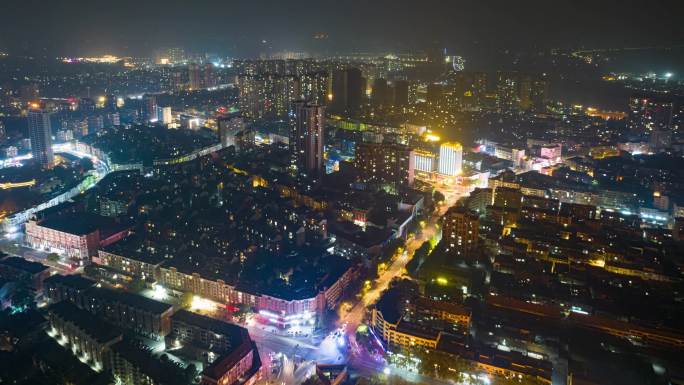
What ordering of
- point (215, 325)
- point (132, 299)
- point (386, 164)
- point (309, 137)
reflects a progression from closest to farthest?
point (215, 325) < point (132, 299) < point (386, 164) < point (309, 137)

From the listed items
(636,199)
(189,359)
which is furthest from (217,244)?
(636,199)

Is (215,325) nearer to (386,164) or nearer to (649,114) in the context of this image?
(386,164)

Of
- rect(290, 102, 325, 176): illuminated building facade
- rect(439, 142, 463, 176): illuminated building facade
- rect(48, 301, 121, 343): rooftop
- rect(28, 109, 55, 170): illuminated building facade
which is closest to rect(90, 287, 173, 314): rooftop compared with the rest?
rect(48, 301, 121, 343): rooftop

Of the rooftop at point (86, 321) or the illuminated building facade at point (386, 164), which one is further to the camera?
the illuminated building facade at point (386, 164)

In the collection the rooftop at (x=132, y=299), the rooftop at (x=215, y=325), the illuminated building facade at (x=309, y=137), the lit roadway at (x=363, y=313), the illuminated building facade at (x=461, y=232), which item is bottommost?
the lit roadway at (x=363, y=313)

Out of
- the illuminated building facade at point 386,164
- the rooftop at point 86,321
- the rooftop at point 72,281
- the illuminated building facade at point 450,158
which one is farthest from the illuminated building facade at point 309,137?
the rooftop at point 86,321

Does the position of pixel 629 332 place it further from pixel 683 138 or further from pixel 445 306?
pixel 683 138

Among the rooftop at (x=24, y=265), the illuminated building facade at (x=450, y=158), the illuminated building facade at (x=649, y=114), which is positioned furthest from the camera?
the illuminated building facade at (x=649, y=114)

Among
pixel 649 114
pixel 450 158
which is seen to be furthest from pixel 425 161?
pixel 649 114

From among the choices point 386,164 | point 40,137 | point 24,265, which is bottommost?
point 24,265

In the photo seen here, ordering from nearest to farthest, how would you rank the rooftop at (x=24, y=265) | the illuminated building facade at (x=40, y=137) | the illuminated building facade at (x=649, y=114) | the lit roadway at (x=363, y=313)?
1. the lit roadway at (x=363, y=313)
2. the rooftop at (x=24, y=265)
3. the illuminated building facade at (x=40, y=137)
4. the illuminated building facade at (x=649, y=114)

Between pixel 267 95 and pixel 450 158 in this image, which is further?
pixel 267 95

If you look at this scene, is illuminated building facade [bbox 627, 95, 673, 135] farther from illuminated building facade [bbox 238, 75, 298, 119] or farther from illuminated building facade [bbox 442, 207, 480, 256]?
illuminated building facade [bbox 238, 75, 298, 119]

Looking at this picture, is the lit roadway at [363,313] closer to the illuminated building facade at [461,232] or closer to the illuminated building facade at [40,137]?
the illuminated building facade at [461,232]
